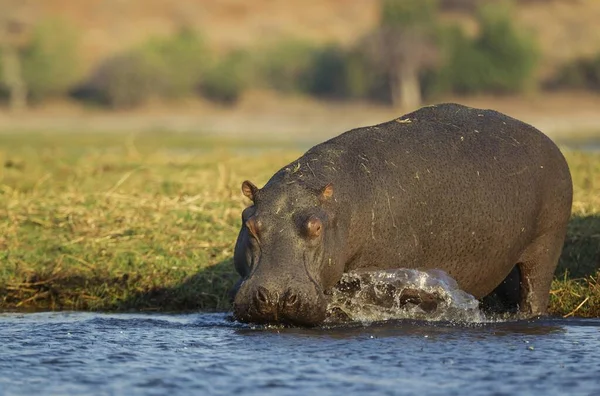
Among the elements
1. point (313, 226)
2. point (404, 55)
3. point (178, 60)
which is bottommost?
point (313, 226)

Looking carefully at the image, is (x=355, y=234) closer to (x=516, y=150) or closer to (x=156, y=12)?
(x=516, y=150)

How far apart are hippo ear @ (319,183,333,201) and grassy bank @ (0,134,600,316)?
6.15ft

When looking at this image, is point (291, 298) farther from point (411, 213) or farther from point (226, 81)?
point (226, 81)

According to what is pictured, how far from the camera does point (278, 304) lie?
19.7 feet

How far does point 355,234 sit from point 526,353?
3.64 ft

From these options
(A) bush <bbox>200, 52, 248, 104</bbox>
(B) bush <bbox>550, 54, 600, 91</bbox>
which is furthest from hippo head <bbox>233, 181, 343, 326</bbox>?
(A) bush <bbox>200, 52, 248, 104</bbox>

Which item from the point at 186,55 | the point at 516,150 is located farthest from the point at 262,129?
the point at 516,150

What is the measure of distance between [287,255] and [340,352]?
1.82ft

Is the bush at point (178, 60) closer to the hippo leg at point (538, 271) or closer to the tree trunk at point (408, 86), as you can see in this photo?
the tree trunk at point (408, 86)

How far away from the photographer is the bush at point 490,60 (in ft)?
151

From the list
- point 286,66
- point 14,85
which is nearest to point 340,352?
point 14,85

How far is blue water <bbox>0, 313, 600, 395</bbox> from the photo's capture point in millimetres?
5426

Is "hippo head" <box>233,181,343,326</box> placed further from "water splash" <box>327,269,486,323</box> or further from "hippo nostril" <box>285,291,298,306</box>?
"water splash" <box>327,269,486,323</box>

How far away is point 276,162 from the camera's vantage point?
42.3 ft
